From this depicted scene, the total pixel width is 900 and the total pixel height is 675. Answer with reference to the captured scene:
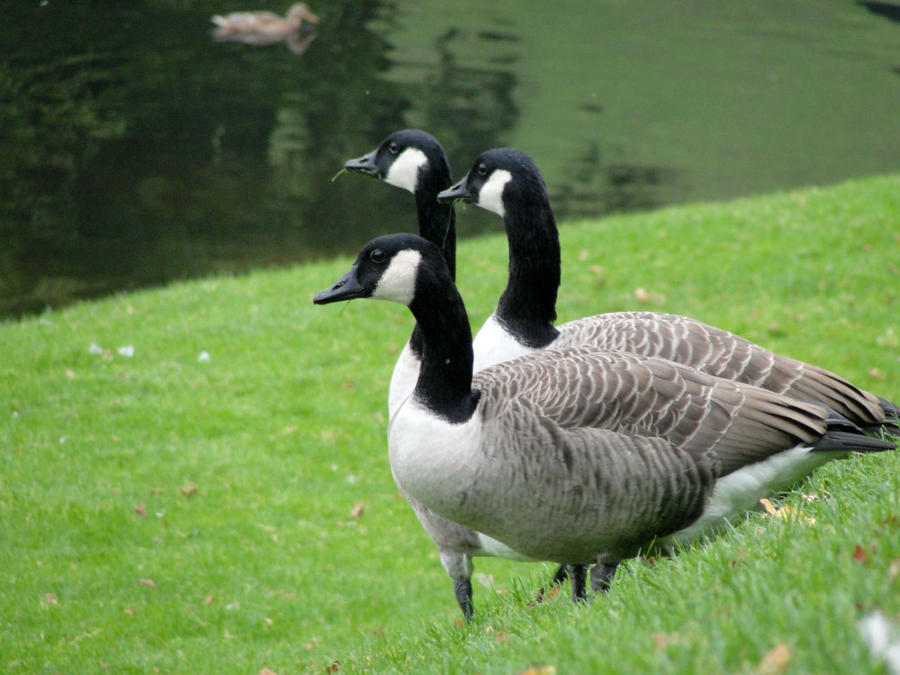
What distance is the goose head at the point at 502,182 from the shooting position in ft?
18.6

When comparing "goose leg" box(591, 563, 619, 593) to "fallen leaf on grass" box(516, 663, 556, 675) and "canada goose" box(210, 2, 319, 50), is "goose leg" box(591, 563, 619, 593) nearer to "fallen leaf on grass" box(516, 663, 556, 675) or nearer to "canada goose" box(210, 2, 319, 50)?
"fallen leaf on grass" box(516, 663, 556, 675)

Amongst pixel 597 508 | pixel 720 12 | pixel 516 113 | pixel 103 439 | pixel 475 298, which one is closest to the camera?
pixel 597 508

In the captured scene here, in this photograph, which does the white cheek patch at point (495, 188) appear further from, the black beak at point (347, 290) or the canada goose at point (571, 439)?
the black beak at point (347, 290)

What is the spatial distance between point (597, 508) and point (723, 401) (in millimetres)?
823

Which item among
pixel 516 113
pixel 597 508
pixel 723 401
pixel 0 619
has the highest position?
pixel 723 401

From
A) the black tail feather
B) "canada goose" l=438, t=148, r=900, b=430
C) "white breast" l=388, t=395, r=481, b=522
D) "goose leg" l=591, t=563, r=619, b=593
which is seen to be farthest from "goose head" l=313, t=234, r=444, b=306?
the black tail feather

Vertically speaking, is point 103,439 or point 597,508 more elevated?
point 597,508

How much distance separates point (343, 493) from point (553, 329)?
3.33 metres

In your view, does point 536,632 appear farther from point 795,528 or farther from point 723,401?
point 723,401

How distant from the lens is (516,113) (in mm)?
20156

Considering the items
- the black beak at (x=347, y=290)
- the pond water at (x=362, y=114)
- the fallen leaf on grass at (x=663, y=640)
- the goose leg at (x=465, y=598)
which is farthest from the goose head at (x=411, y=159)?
the pond water at (x=362, y=114)

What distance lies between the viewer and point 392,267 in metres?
4.60

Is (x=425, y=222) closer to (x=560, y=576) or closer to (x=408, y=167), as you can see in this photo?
(x=408, y=167)

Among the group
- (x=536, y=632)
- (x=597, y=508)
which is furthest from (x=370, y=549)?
(x=536, y=632)
